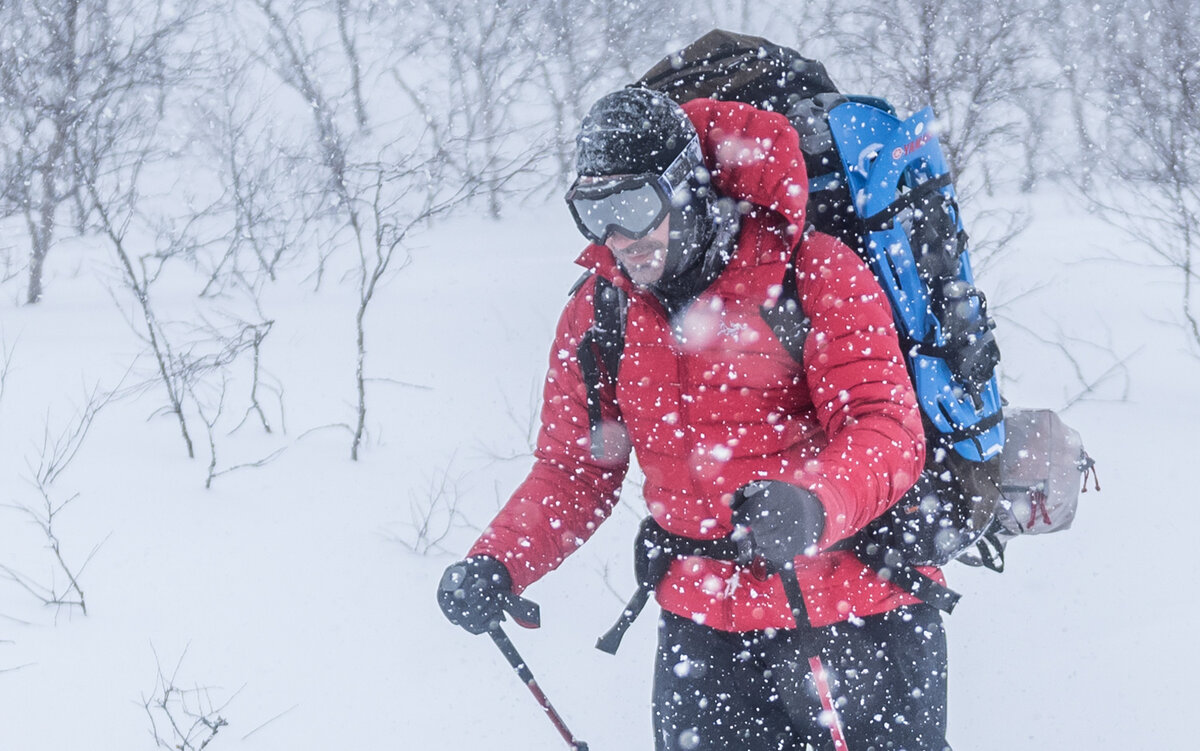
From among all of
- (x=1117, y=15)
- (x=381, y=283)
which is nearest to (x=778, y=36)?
(x=1117, y=15)

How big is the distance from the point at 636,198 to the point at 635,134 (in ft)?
0.43

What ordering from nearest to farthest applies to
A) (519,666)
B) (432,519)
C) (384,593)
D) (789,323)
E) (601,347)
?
(789,323), (601,347), (519,666), (384,593), (432,519)

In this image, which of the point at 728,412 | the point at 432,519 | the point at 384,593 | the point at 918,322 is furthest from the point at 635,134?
the point at 432,519

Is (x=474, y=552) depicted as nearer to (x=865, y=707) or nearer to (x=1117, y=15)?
(x=865, y=707)

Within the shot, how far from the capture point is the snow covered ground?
11.7 ft

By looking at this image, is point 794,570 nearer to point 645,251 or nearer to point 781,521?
point 781,521

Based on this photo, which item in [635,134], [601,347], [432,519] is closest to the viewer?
[635,134]

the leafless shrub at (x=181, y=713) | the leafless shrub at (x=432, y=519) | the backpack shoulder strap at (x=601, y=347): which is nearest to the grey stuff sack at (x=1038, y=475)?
the backpack shoulder strap at (x=601, y=347)

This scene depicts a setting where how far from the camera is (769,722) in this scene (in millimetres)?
1855

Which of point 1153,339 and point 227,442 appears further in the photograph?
point 1153,339

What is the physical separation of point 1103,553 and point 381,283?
29.1 feet

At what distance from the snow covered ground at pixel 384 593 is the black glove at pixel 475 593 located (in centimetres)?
178

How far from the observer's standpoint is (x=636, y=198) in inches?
66.4

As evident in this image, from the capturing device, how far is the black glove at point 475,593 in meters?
1.81
